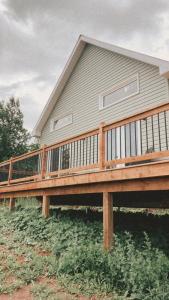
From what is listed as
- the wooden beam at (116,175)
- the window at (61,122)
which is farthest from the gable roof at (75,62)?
the wooden beam at (116,175)

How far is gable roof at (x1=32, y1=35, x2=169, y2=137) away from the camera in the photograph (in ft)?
25.7

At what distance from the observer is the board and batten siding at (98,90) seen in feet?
28.4

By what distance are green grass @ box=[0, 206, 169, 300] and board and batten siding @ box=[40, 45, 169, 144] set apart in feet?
13.2

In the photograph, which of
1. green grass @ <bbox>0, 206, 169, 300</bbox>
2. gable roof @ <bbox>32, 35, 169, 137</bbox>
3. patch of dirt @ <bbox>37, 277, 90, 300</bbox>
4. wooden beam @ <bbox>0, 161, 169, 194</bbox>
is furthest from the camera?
gable roof @ <bbox>32, 35, 169, 137</bbox>

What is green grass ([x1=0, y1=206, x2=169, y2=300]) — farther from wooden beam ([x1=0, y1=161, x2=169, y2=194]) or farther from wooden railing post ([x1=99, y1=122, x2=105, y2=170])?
wooden railing post ([x1=99, y1=122, x2=105, y2=170])

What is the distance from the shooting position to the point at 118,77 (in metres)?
10.0

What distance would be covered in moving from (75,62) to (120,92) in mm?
3846

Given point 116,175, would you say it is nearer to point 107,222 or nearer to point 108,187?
point 108,187

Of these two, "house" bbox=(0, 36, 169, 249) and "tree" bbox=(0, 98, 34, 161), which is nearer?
"house" bbox=(0, 36, 169, 249)

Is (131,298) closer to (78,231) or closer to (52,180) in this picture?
(78,231)

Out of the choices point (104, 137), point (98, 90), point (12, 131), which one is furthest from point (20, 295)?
point (12, 131)

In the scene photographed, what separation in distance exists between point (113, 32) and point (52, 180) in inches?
420

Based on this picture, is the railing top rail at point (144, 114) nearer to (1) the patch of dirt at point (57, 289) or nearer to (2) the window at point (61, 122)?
(1) the patch of dirt at point (57, 289)

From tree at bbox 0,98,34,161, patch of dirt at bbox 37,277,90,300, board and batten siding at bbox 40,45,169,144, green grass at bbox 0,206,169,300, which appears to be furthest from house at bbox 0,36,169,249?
tree at bbox 0,98,34,161
